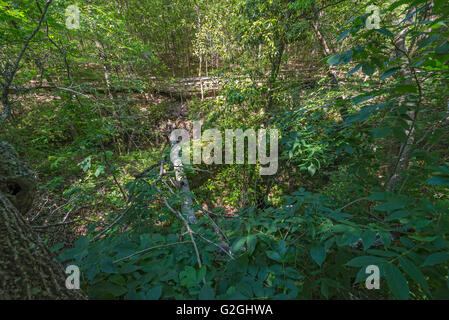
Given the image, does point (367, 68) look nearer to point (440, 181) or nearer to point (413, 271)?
point (440, 181)

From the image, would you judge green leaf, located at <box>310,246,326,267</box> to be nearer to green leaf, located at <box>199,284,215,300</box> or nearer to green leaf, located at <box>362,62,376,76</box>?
green leaf, located at <box>199,284,215,300</box>

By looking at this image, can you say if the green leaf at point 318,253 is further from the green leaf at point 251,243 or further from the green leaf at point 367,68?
the green leaf at point 367,68

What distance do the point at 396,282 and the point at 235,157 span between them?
447cm

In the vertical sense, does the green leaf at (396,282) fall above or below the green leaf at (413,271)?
below

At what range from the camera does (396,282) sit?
0.56 meters

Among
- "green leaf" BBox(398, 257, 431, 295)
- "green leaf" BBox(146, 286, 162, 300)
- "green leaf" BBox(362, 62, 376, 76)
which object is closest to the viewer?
"green leaf" BBox(398, 257, 431, 295)

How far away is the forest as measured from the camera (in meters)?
0.71

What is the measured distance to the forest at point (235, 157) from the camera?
71cm

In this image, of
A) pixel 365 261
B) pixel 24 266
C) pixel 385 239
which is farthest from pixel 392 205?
pixel 24 266

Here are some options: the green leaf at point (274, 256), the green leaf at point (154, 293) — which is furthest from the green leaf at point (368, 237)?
the green leaf at point (154, 293)

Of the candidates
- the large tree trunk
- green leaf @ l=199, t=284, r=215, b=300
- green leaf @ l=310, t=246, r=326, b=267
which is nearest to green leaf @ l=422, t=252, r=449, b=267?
green leaf @ l=310, t=246, r=326, b=267

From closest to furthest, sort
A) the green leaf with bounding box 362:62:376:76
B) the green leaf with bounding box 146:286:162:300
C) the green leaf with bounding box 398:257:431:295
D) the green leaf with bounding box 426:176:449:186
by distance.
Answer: the green leaf with bounding box 398:257:431:295 < the green leaf with bounding box 146:286:162:300 < the green leaf with bounding box 426:176:449:186 < the green leaf with bounding box 362:62:376:76
